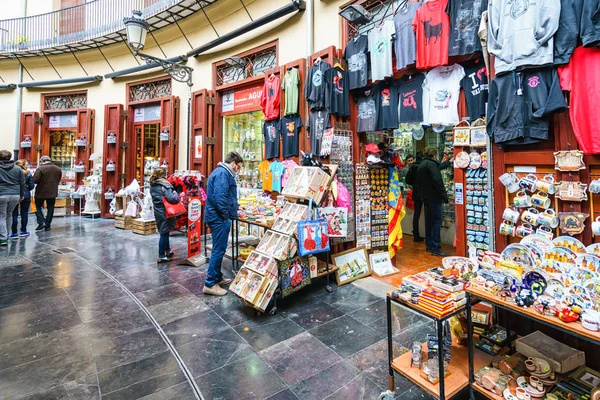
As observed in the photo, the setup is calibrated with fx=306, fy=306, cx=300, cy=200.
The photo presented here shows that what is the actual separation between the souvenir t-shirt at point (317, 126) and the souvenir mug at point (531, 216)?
307 centimetres

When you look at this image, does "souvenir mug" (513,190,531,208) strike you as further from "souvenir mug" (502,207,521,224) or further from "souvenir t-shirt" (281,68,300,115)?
"souvenir t-shirt" (281,68,300,115)

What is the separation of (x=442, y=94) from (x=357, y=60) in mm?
1481

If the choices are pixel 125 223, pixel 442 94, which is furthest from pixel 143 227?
pixel 442 94

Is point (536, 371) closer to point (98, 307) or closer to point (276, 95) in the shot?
point (98, 307)

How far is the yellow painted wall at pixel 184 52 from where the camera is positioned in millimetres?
5920

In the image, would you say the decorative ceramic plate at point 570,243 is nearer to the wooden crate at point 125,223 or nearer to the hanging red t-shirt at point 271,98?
the hanging red t-shirt at point 271,98

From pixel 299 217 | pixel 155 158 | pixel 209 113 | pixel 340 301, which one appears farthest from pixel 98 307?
pixel 155 158

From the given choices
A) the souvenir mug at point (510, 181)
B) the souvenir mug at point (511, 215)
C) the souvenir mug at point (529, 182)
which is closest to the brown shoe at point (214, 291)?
the souvenir mug at point (511, 215)

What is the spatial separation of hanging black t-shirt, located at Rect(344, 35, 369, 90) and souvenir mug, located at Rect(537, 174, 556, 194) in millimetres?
2884

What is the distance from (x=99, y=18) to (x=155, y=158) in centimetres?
526

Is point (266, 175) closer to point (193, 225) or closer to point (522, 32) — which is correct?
point (193, 225)

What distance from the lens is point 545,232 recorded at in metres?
2.45

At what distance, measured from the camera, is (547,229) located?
2.46m

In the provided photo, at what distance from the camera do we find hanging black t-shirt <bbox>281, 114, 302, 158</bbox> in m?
5.87
